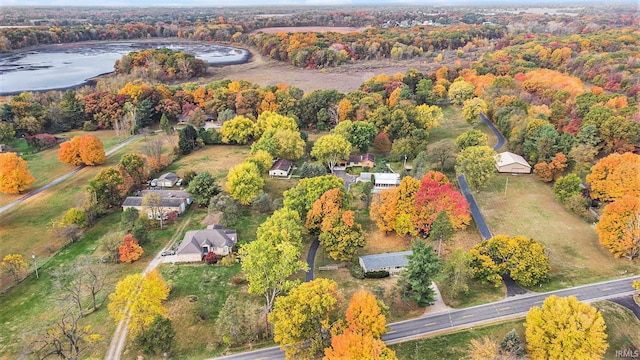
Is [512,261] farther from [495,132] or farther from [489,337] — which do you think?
[495,132]

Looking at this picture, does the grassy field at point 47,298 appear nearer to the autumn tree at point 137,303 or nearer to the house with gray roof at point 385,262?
the autumn tree at point 137,303

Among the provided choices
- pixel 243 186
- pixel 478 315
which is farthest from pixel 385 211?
pixel 243 186

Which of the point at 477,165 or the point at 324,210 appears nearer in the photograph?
the point at 324,210

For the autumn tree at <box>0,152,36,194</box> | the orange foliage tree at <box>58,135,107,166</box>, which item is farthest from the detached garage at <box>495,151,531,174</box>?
the autumn tree at <box>0,152,36,194</box>

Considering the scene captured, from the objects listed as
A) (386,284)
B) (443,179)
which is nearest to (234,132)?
(443,179)

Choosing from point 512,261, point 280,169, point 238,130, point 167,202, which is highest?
point 238,130

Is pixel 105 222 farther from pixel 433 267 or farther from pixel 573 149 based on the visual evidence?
pixel 573 149

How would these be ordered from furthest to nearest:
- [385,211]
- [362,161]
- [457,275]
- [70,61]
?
[70,61], [362,161], [385,211], [457,275]
